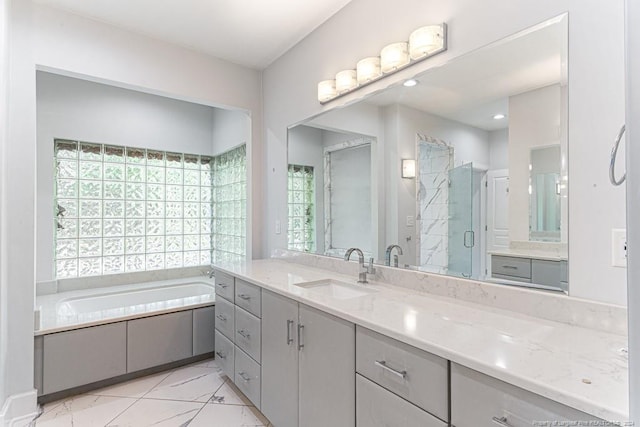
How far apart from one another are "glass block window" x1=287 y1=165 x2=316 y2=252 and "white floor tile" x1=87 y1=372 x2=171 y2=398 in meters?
1.44

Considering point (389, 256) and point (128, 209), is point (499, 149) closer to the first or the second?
point (389, 256)

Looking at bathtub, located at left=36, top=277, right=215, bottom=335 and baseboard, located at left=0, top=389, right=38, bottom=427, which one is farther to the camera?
bathtub, located at left=36, top=277, right=215, bottom=335

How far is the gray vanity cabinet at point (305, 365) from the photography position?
135cm

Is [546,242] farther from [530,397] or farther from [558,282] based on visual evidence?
[530,397]

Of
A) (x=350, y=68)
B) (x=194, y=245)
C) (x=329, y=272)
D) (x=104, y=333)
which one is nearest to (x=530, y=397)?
(x=329, y=272)

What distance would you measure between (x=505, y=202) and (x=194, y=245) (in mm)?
3591

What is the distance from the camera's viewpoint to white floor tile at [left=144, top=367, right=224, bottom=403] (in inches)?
90.1

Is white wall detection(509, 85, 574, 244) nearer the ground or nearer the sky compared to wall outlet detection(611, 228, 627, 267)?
nearer the sky

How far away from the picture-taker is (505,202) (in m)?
1.47

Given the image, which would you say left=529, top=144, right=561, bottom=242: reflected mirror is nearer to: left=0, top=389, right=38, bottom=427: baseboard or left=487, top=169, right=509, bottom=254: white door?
left=487, top=169, right=509, bottom=254: white door

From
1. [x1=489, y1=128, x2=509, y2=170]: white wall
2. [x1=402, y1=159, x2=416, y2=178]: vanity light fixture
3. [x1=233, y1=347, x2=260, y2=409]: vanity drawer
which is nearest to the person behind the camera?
[x1=489, y1=128, x2=509, y2=170]: white wall

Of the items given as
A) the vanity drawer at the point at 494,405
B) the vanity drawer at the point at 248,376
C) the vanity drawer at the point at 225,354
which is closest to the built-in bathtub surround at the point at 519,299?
the vanity drawer at the point at 494,405

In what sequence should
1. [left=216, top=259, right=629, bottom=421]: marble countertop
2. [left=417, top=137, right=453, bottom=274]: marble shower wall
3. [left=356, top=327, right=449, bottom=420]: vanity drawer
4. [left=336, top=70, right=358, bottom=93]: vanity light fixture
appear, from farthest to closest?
[left=336, top=70, right=358, bottom=93]: vanity light fixture, [left=417, top=137, right=453, bottom=274]: marble shower wall, [left=356, top=327, right=449, bottom=420]: vanity drawer, [left=216, top=259, right=629, bottom=421]: marble countertop

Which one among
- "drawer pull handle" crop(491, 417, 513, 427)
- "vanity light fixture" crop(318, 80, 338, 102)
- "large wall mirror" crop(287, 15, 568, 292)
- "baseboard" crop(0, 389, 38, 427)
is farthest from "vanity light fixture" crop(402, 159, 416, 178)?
"baseboard" crop(0, 389, 38, 427)
